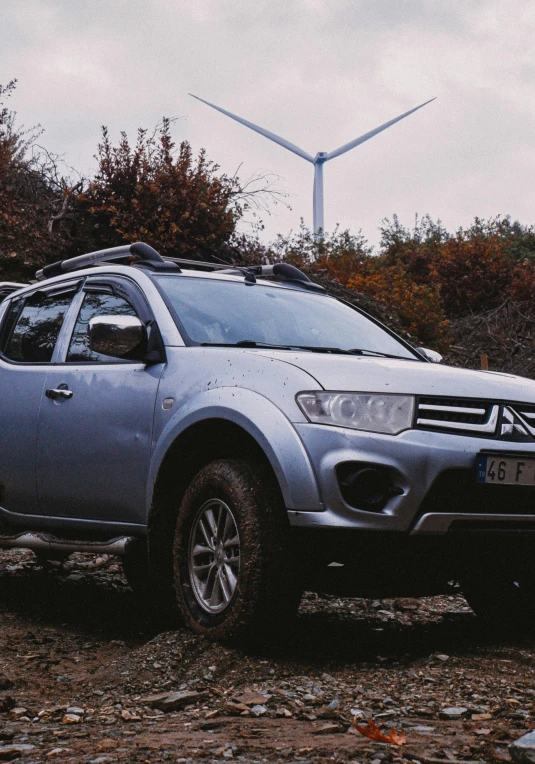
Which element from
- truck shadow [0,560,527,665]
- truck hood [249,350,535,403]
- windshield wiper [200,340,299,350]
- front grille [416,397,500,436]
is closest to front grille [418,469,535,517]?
front grille [416,397,500,436]

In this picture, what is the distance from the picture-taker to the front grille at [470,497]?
13.1 ft

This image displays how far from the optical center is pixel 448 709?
3.42 metres

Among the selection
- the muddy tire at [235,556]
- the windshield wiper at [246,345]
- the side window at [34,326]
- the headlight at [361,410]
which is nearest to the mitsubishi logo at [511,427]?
the headlight at [361,410]

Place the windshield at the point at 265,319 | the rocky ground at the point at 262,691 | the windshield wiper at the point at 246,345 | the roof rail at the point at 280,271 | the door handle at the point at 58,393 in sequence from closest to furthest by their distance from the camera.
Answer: the rocky ground at the point at 262,691 → the windshield wiper at the point at 246,345 → the windshield at the point at 265,319 → the door handle at the point at 58,393 → the roof rail at the point at 280,271

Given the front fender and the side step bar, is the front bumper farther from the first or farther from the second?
the side step bar

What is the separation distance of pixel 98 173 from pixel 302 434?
1273 centimetres

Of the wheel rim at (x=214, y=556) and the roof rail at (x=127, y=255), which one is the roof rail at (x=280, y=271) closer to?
the roof rail at (x=127, y=255)

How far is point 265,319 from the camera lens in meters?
5.31

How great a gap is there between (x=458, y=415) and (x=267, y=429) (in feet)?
2.49

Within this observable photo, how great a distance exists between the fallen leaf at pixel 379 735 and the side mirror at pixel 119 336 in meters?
2.34

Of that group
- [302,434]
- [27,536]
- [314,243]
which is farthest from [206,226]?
[302,434]

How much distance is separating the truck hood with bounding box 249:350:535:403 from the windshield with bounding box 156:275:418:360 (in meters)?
0.65

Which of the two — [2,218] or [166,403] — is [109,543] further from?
[2,218]

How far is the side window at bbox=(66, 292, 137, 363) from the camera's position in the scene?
17.8 feet
